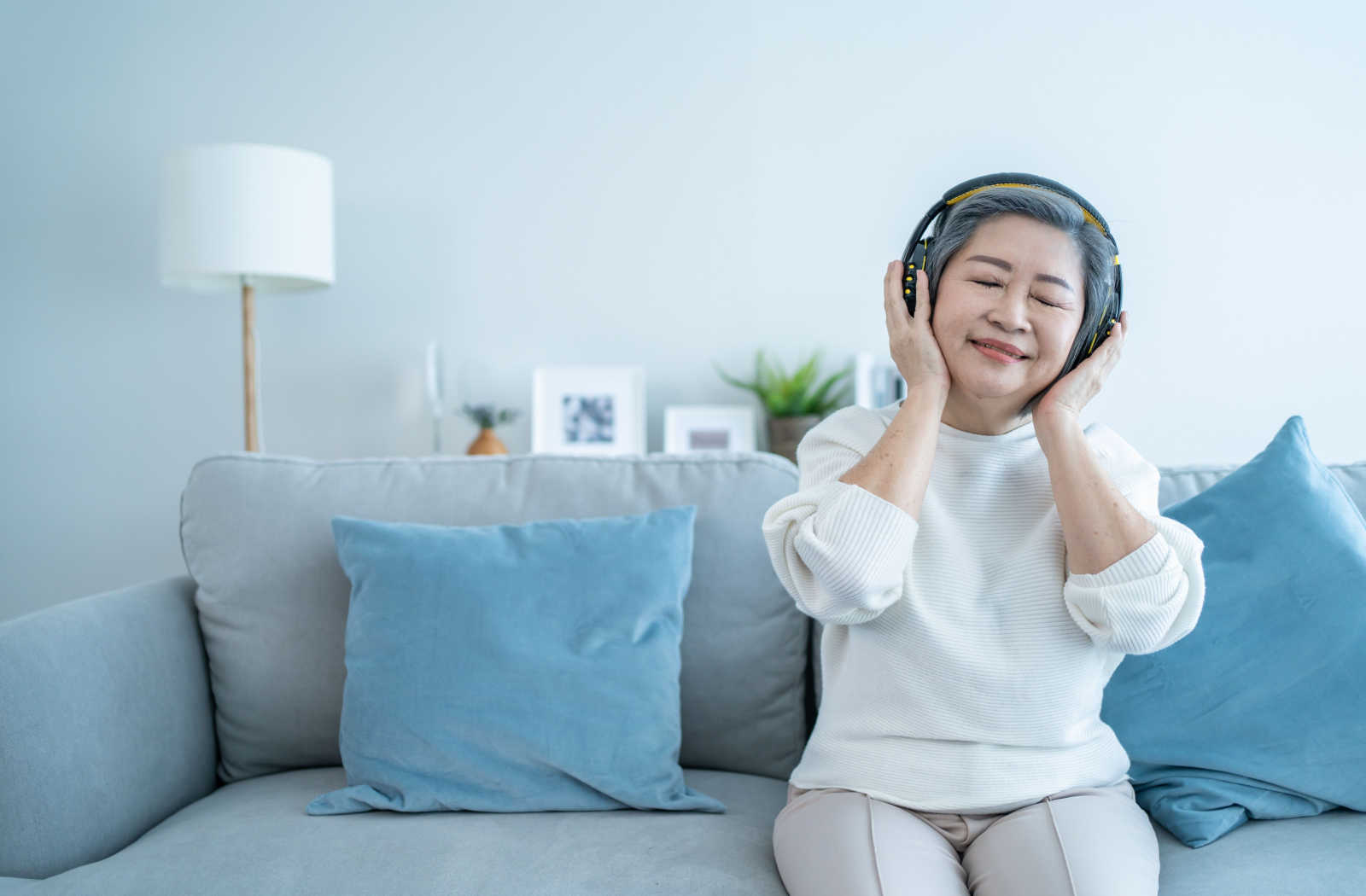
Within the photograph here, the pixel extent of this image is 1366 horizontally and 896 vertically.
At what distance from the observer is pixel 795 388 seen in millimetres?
2375

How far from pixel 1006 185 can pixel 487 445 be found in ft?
4.93

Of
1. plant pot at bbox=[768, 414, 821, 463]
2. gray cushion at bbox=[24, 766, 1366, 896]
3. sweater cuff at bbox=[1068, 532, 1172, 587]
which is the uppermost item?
plant pot at bbox=[768, 414, 821, 463]

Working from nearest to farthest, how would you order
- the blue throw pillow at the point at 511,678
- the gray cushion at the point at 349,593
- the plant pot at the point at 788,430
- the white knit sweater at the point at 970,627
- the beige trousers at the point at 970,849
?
the beige trousers at the point at 970,849 < the white knit sweater at the point at 970,627 < the blue throw pillow at the point at 511,678 < the gray cushion at the point at 349,593 < the plant pot at the point at 788,430

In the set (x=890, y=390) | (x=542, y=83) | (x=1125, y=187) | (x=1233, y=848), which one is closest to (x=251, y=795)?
(x=1233, y=848)

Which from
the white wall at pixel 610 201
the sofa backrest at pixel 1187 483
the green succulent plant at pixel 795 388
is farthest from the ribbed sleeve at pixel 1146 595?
the white wall at pixel 610 201

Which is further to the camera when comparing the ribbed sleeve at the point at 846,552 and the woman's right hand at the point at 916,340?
the woman's right hand at the point at 916,340

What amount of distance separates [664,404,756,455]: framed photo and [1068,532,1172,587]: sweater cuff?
4.59 feet

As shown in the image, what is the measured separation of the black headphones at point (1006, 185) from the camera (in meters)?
1.15

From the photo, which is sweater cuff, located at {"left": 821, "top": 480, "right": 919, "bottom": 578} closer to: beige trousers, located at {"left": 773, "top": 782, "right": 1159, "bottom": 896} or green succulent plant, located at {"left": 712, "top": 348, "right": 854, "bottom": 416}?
beige trousers, located at {"left": 773, "top": 782, "right": 1159, "bottom": 896}

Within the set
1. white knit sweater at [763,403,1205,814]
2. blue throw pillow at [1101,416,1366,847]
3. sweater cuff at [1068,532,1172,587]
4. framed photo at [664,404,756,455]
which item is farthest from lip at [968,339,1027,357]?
framed photo at [664,404,756,455]

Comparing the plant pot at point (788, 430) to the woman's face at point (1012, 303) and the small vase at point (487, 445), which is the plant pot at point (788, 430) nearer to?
the small vase at point (487, 445)

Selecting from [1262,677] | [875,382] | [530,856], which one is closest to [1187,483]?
[1262,677]

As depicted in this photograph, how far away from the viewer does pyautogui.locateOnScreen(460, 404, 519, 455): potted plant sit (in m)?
2.37

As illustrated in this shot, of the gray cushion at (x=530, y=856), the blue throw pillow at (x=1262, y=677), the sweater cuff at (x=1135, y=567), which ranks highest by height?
the sweater cuff at (x=1135, y=567)
